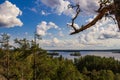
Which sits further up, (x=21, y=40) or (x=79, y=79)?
(x=21, y=40)

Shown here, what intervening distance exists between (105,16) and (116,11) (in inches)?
17.6

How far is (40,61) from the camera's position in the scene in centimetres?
4753

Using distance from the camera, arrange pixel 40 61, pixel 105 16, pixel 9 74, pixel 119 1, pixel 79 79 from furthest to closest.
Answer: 1. pixel 79 79
2. pixel 9 74
3. pixel 40 61
4. pixel 105 16
5. pixel 119 1

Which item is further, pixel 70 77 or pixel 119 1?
pixel 70 77

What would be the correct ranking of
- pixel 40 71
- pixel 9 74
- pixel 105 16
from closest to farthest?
pixel 105 16, pixel 9 74, pixel 40 71

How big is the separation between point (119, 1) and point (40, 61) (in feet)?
144

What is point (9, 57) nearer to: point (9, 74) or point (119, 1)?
point (9, 74)

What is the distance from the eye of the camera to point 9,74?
51656mm

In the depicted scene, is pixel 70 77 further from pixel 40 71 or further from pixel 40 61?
pixel 40 61

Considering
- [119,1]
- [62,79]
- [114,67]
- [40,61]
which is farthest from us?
[114,67]

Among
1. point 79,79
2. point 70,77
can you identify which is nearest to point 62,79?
point 70,77

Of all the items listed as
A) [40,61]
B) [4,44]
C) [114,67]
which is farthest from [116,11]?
[114,67]

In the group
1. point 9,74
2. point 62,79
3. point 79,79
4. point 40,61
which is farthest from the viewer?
point 79,79

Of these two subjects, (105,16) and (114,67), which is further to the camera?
(114,67)
